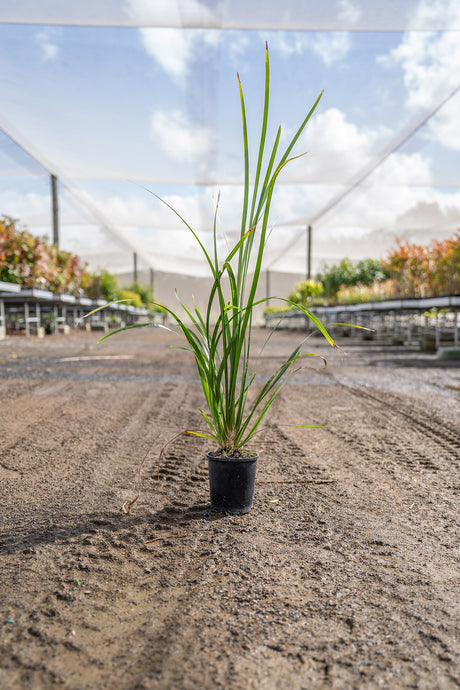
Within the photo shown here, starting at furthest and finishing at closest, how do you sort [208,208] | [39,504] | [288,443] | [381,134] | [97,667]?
1. [208,208]
2. [381,134]
3. [288,443]
4. [39,504]
5. [97,667]

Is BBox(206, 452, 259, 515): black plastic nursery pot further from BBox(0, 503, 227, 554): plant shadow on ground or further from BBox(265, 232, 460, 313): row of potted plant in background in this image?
BBox(265, 232, 460, 313): row of potted plant in background

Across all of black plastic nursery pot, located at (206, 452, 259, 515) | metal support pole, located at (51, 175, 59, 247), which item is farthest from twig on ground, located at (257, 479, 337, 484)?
metal support pole, located at (51, 175, 59, 247)

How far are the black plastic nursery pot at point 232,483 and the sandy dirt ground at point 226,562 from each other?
5 centimetres

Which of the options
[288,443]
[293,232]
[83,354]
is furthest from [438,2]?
[293,232]

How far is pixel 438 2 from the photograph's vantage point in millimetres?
4746

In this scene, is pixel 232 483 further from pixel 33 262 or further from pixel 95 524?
pixel 33 262

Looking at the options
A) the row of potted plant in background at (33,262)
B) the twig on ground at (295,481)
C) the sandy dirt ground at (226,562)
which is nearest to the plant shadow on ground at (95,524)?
the sandy dirt ground at (226,562)

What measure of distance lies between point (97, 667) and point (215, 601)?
276 mm

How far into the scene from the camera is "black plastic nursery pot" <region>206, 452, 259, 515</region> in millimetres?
1515

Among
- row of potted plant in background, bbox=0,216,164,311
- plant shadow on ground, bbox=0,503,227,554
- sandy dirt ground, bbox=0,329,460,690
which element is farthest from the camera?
row of potted plant in background, bbox=0,216,164,311

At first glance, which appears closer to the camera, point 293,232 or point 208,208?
point 208,208

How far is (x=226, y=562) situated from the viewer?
1.24m

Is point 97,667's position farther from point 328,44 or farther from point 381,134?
point 381,134

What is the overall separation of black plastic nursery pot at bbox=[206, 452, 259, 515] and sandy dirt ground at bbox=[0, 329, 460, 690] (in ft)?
0.16
